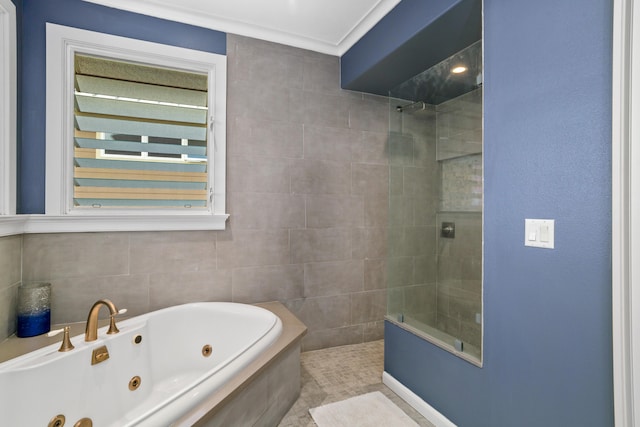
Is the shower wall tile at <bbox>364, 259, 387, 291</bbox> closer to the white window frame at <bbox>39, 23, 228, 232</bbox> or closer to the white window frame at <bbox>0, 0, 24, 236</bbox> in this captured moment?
the white window frame at <bbox>39, 23, 228, 232</bbox>

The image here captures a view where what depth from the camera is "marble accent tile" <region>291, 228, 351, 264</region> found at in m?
2.74

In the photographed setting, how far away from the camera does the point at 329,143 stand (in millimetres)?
2844

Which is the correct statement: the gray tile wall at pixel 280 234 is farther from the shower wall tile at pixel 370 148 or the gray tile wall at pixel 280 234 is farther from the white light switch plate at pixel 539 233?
the white light switch plate at pixel 539 233

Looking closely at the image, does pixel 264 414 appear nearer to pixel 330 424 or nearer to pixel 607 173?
pixel 330 424

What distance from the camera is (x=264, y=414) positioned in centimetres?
172

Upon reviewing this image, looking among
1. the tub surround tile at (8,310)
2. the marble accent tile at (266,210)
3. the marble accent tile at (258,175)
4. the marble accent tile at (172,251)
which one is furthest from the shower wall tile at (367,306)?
the tub surround tile at (8,310)

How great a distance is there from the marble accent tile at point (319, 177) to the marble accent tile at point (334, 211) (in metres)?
0.06

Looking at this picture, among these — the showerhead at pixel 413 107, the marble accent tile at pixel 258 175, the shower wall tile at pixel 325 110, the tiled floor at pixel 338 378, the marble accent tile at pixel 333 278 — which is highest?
the shower wall tile at pixel 325 110

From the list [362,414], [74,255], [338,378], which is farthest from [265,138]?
[362,414]

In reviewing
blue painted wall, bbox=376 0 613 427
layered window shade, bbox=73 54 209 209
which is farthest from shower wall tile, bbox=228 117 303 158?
blue painted wall, bbox=376 0 613 427

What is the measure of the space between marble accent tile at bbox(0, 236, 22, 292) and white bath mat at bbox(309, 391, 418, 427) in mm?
1856

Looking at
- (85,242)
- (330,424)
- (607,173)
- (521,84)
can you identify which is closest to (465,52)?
(521,84)

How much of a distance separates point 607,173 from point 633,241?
24cm

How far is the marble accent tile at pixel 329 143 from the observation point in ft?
9.09
